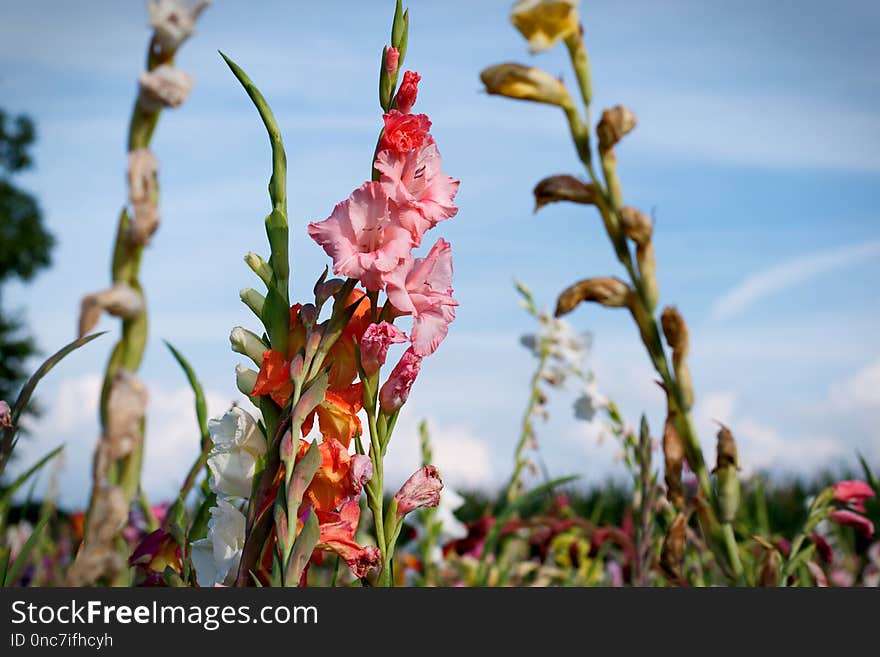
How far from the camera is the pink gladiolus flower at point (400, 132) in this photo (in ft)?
2.29

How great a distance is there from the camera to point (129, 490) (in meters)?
0.55

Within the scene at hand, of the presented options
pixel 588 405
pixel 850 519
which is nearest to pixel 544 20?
pixel 850 519

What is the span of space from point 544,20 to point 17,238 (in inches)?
937

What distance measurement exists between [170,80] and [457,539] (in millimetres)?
2605

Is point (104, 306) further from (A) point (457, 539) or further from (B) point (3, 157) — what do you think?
(B) point (3, 157)

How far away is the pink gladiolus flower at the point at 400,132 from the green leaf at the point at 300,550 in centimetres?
27

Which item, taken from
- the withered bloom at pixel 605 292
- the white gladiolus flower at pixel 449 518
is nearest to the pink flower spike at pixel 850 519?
the withered bloom at pixel 605 292

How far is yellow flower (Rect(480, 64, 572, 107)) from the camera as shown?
2.79 ft

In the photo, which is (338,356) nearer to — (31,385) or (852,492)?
(31,385)

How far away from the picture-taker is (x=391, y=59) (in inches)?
28.2

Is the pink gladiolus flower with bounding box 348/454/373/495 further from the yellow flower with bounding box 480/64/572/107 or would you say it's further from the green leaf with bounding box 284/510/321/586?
the yellow flower with bounding box 480/64/572/107

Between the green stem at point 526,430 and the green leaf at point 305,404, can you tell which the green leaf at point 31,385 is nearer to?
the green leaf at point 305,404

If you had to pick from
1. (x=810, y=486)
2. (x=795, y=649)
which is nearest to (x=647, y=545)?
(x=795, y=649)

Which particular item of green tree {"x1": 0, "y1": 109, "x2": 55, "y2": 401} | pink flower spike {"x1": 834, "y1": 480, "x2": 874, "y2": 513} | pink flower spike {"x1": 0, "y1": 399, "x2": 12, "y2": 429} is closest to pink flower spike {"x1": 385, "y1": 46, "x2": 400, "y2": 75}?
pink flower spike {"x1": 0, "y1": 399, "x2": 12, "y2": 429}
